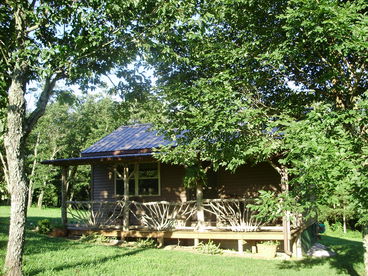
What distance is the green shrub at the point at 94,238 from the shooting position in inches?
506

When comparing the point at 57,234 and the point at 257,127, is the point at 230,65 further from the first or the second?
the point at 57,234

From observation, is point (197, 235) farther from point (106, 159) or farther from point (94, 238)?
point (106, 159)

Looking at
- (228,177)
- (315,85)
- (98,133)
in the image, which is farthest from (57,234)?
(98,133)

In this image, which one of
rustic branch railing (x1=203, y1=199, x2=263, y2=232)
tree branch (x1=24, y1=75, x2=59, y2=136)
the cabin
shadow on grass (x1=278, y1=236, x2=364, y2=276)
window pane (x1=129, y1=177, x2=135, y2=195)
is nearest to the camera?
tree branch (x1=24, y1=75, x2=59, y2=136)

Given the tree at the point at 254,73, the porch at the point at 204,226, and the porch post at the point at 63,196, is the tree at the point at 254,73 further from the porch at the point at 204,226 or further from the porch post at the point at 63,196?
the porch post at the point at 63,196

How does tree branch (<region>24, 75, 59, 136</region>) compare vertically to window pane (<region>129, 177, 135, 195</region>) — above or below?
above

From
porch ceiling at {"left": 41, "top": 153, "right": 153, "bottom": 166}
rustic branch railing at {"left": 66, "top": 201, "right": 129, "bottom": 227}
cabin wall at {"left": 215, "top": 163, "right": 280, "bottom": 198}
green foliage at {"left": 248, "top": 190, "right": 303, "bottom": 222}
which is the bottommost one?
rustic branch railing at {"left": 66, "top": 201, "right": 129, "bottom": 227}

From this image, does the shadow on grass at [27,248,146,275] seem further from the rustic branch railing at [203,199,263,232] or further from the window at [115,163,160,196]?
the window at [115,163,160,196]

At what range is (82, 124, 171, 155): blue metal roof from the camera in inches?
595

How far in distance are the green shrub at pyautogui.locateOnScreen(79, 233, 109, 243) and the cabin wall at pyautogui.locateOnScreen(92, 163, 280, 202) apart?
2.24 m

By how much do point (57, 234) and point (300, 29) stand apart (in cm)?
1159

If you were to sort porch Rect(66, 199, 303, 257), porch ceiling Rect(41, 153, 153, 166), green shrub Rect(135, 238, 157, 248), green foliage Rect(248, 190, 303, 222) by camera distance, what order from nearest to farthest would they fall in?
green foliage Rect(248, 190, 303, 222), porch Rect(66, 199, 303, 257), green shrub Rect(135, 238, 157, 248), porch ceiling Rect(41, 153, 153, 166)

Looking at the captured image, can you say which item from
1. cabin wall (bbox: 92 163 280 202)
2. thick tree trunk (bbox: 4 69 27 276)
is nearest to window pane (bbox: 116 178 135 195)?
A: cabin wall (bbox: 92 163 280 202)

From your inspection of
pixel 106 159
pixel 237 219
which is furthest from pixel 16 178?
pixel 237 219
